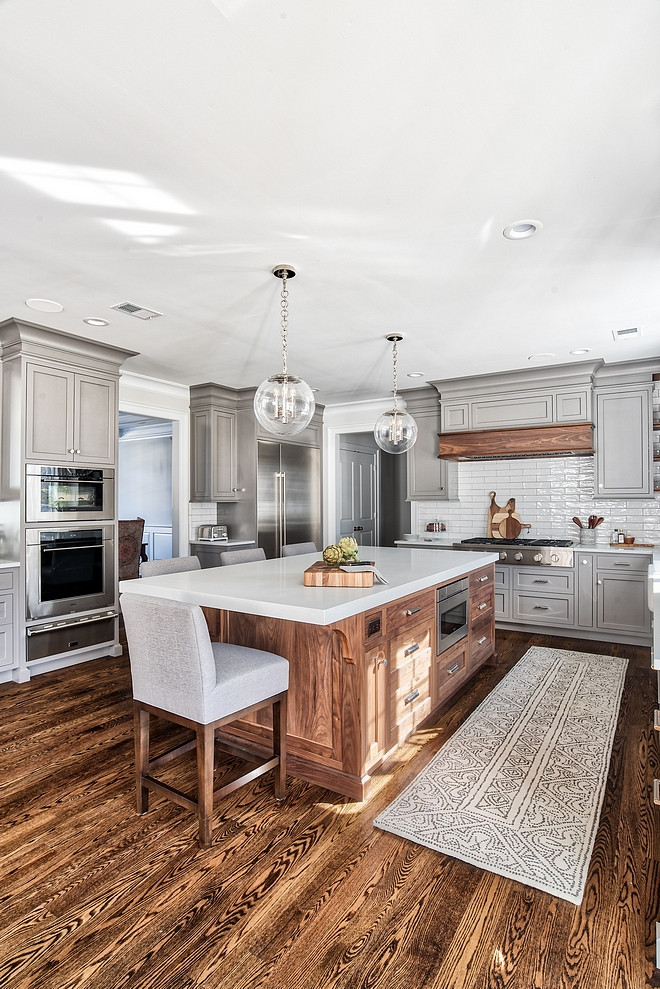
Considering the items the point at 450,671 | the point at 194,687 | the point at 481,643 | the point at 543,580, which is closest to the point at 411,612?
the point at 450,671

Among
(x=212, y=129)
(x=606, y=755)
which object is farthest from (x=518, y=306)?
(x=606, y=755)

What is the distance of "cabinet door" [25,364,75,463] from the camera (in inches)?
160

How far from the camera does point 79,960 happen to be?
157 cm

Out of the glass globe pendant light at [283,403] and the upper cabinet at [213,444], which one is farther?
the upper cabinet at [213,444]

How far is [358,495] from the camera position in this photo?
7688 mm

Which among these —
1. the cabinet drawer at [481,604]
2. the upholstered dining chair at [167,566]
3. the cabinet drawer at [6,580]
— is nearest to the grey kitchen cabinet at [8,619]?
the cabinet drawer at [6,580]

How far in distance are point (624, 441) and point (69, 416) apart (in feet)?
15.7

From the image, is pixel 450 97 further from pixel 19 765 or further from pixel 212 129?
pixel 19 765

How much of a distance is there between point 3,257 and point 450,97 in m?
2.35

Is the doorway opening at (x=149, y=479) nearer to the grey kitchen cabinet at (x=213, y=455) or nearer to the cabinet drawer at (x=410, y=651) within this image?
the grey kitchen cabinet at (x=213, y=455)

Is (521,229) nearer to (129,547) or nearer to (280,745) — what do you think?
(280,745)

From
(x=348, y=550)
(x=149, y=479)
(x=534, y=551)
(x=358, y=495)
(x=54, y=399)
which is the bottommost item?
(x=534, y=551)

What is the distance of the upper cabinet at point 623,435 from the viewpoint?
499cm

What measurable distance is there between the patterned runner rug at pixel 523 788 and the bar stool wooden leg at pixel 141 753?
0.96 metres
